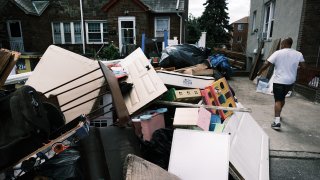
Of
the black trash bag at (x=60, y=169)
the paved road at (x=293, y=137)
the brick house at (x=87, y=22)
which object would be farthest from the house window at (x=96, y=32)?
the black trash bag at (x=60, y=169)

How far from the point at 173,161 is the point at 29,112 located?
1224 millimetres

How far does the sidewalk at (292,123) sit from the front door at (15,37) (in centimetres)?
1519

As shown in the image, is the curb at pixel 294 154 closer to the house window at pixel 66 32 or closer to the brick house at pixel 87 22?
the brick house at pixel 87 22

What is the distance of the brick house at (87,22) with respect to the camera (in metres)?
14.5

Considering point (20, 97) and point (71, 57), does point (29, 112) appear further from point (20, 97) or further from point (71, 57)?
point (71, 57)

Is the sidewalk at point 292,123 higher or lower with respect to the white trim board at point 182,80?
lower

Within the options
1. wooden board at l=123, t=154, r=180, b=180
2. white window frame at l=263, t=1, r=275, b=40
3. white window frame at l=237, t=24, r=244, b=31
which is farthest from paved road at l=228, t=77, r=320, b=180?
white window frame at l=237, t=24, r=244, b=31

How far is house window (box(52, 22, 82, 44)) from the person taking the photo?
16.2m

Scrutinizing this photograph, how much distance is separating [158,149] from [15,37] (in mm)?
17528

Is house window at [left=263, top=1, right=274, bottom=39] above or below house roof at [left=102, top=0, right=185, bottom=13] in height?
below

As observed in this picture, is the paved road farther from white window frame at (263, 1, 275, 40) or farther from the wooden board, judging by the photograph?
white window frame at (263, 1, 275, 40)

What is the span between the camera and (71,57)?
296cm

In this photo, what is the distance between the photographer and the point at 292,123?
4496mm

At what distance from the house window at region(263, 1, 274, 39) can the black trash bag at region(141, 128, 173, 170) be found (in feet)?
29.8
